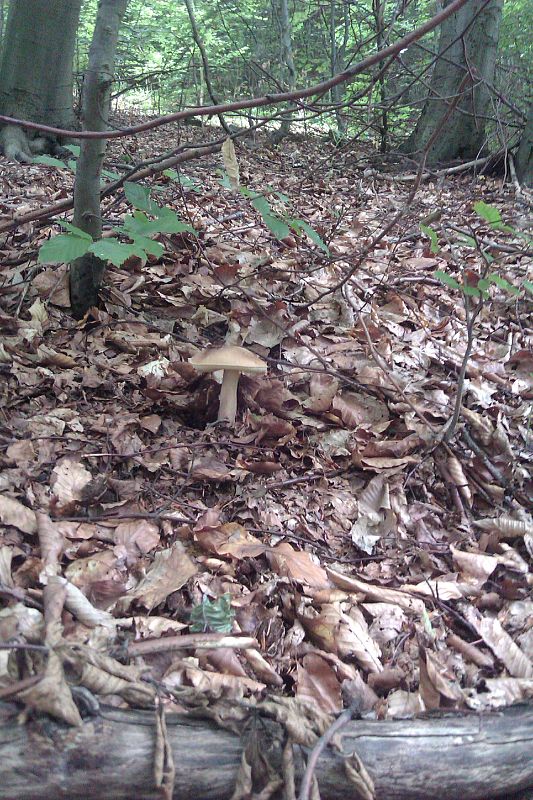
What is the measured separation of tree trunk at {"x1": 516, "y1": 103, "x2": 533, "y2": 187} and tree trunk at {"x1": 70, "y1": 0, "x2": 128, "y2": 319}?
5.31 m

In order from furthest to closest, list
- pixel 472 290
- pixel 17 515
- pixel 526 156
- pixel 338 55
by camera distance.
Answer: pixel 338 55, pixel 526 156, pixel 472 290, pixel 17 515

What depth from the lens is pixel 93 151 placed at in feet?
9.42

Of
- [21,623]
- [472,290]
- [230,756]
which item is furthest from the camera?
[472,290]

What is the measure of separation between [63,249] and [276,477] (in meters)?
1.38

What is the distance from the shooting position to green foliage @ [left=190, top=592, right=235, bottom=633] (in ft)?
5.71

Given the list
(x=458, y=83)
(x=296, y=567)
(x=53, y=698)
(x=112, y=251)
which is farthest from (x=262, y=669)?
(x=458, y=83)

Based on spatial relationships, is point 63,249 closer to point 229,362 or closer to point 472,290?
point 229,362

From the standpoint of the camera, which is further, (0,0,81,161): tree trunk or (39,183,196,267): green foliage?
(0,0,81,161): tree trunk

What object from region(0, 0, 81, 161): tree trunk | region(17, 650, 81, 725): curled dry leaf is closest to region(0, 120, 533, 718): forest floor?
region(17, 650, 81, 725): curled dry leaf

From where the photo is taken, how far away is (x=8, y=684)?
4.14 feet

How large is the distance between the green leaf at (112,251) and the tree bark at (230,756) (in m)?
1.71

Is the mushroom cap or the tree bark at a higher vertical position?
the mushroom cap

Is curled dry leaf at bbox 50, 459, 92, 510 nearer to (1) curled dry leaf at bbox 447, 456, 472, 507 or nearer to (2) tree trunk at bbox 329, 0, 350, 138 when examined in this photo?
(1) curled dry leaf at bbox 447, 456, 472, 507

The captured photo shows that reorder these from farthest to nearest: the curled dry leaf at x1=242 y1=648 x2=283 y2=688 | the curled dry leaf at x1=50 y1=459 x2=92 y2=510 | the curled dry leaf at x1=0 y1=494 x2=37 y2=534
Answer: the curled dry leaf at x1=50 y1=459 x2=92 y2=510 → the curled dry leaf at x1=0 y1=494 x2=37 y2=534 → the curled dry leaf at x1=242 y1=648 x2=283 y2=688
